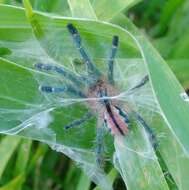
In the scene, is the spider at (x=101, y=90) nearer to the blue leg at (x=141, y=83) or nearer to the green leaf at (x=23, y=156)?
the blue leg at (x=141, y=83)

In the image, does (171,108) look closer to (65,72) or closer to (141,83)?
(141,83)

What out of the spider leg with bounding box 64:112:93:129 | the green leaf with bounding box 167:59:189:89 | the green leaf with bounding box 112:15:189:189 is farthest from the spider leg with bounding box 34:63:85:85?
the green leaf with bounding box 167:59:189:89

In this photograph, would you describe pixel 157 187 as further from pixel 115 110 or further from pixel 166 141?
pixel 115 110

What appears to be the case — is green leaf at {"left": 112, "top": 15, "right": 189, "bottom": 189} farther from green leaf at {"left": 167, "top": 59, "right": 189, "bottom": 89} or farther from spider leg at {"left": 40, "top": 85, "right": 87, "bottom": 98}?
green leaf at {"left": 167, "top": 59, "right": 189, "bottom": 89}

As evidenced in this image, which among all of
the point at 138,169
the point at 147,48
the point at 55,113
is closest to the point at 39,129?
the point at 55,113

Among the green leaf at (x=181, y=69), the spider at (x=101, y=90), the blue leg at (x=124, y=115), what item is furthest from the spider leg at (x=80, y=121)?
the green leaf at (x=181, y=69)
